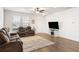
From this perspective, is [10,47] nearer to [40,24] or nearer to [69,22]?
[40,24]

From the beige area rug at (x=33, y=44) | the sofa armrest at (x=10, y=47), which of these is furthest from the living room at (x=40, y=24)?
the sofa armrest at (x=10, y=47)

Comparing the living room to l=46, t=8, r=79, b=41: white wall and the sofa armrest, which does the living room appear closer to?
l=46, t=8, r=79, b=41: white wall

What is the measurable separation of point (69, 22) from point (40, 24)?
2.03 m

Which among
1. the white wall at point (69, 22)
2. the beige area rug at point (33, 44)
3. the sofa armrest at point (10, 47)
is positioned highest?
the white wall at point (69, 22)

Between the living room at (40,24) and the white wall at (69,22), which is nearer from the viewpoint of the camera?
the living room at (40,24)

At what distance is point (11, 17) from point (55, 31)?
13.8 ft

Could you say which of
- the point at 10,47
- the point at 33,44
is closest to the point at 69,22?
the point at 33,44

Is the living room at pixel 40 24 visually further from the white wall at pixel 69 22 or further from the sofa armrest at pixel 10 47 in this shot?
the sofa armrest at pixel 10 47

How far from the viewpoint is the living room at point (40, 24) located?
324 centimetres

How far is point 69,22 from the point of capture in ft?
15.9
